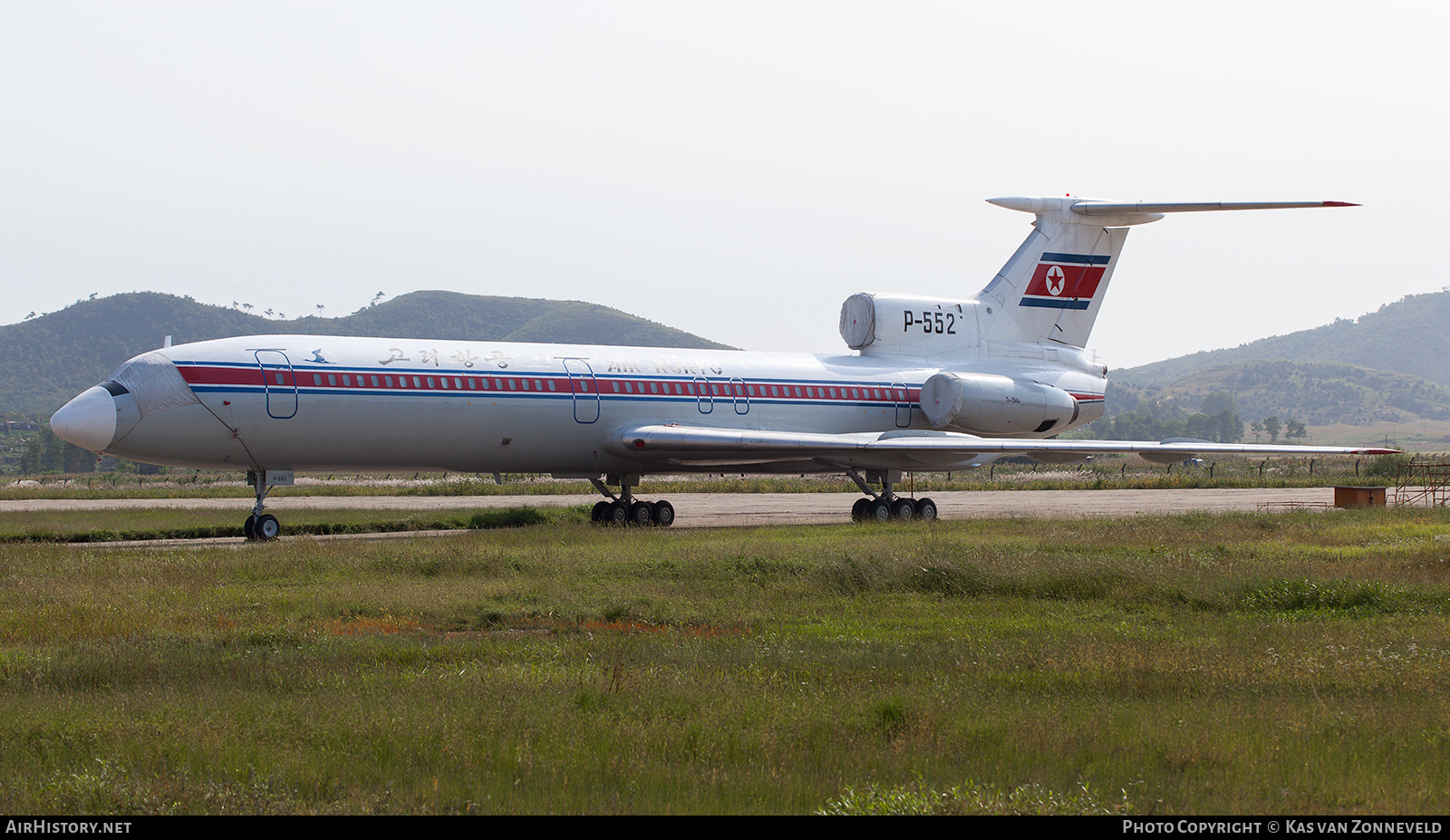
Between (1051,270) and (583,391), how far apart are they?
45.6 ft

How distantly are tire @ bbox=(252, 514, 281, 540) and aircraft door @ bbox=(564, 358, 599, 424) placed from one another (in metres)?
6.48

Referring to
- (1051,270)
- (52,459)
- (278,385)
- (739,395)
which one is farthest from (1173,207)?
(52,459)

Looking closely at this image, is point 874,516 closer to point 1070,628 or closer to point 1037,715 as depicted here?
point 1070,628

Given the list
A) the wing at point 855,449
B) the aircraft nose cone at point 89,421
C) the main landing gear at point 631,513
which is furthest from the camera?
the main landing gear at point 631,513

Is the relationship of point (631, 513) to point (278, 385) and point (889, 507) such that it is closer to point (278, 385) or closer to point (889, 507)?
point (889, 507)

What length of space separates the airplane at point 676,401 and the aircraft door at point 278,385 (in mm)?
37

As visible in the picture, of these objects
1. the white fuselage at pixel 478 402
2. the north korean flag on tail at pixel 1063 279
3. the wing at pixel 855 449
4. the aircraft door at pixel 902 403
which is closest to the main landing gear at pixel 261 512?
the white fuselage at pixel 478 402

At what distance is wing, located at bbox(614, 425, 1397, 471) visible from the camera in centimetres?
2509

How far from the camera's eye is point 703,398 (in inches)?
1065

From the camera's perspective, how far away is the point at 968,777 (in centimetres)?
643

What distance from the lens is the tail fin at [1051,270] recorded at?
31166 millimetres

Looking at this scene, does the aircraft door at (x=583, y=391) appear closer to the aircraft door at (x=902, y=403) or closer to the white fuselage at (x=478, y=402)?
the white fuselage at (x=478, y=402)

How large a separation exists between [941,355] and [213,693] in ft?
82.8
